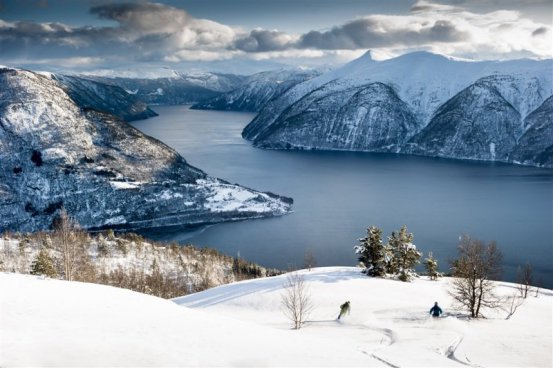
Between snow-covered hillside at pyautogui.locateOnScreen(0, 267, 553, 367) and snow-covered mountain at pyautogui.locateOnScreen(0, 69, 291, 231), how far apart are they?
142 metres

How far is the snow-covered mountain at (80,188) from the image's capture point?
177 metres

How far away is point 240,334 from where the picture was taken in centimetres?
2477

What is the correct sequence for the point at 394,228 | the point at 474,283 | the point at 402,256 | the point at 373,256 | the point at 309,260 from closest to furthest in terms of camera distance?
the point at 474,283 < the point at 373,256 < the point at 402,256 < the point at 309,260 < the point at 394,228

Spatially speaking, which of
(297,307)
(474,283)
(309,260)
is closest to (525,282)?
(474,283)

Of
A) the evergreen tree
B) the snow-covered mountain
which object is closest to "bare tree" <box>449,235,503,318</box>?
the evergreen tree

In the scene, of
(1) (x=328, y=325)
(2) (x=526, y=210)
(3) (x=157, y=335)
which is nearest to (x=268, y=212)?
(2) (x=526, y=210)

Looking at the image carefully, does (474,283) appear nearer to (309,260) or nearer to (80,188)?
(309,260)

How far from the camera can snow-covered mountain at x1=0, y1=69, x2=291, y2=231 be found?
177m

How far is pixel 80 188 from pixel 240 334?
174617mm

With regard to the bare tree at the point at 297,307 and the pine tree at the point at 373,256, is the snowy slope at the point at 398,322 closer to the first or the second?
the bare tree at the point at 297,307

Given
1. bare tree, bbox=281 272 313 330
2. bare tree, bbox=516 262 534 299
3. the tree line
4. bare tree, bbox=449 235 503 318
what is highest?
bare tree, bbox=449 235 503 318

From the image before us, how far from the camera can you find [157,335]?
897 inches

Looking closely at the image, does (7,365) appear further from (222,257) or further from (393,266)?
(222,257)

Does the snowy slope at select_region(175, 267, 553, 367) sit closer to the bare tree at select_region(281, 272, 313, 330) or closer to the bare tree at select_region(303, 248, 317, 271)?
the bare tree at select_region(281, 272, 313, 330)
